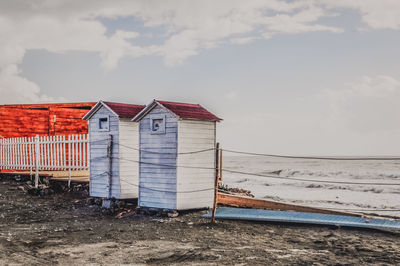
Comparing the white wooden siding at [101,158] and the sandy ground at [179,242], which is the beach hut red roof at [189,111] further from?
the sandy ground at [179,242]

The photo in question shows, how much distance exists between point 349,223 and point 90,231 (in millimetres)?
6232

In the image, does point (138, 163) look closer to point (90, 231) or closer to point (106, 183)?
point (106, 183)

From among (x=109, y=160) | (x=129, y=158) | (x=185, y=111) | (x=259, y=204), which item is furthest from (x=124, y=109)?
(x=259, y=204)

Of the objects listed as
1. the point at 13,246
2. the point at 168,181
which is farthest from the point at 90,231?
the point at 168,181

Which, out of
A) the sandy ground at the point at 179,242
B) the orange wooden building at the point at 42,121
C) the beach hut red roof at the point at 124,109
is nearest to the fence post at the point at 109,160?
the beach hut red roof at the point at 124,109

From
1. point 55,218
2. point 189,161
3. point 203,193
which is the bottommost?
point 55,218

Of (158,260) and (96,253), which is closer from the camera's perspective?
(158,260)

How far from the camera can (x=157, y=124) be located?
40.3ft

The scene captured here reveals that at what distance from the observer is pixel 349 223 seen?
9.40 meters

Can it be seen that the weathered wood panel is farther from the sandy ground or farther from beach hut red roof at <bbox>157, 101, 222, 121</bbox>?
the sandy ground

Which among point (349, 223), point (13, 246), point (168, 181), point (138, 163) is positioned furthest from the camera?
point (138, 163)

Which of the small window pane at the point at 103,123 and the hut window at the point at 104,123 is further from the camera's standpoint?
the small window pane at the point at 103,123

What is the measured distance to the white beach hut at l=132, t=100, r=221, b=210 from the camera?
11.7 metres

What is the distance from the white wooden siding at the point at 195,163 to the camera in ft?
38.3
